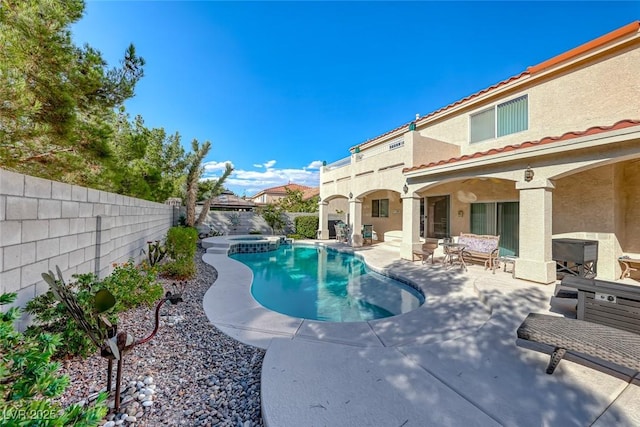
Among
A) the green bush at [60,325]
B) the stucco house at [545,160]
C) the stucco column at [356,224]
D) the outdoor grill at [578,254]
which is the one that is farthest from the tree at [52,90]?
the outdoor grill at [578,254]

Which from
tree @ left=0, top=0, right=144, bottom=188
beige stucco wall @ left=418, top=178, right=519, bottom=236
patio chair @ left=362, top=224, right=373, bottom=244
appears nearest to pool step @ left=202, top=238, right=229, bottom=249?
tree @ left=0, top=0, right=144, bottom=188

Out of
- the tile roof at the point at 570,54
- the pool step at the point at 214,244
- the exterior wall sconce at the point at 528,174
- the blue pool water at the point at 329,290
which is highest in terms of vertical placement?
the tile roof at the point at 570,54

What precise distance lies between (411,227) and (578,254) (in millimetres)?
6051

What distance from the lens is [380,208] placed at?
21531 mm

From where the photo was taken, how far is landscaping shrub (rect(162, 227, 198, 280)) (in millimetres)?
9258

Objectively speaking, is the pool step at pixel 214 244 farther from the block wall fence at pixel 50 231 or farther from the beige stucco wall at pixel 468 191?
the beige stucco wall at pixel 468 191

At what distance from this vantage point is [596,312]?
5027 millimetres

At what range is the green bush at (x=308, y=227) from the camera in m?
24.4

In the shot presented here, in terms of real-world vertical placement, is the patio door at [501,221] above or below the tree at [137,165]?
below

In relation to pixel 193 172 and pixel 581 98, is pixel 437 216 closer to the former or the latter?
pixel 581 98

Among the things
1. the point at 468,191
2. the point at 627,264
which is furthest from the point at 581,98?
the point at 627,264

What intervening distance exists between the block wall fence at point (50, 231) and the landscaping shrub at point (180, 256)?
5.60 feet

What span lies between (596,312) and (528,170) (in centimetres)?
522

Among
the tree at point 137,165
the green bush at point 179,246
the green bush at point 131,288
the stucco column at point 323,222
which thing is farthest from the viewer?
the stucco column at point 323,222
